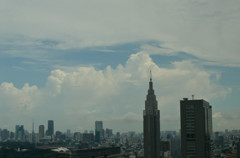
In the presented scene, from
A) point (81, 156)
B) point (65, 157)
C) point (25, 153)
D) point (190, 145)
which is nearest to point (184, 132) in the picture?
point (190, 145)

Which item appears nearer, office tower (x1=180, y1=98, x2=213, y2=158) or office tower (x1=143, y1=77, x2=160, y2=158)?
office tower (x1=180, y1=98, x2=213, y2=158)

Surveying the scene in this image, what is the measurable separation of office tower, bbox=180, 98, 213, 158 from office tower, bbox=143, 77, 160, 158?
46.9 metres

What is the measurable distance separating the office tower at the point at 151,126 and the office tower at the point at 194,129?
46877 mm

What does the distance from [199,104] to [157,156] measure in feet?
176

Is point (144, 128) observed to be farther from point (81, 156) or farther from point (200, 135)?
point (200, 135)

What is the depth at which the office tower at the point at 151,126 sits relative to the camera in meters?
121

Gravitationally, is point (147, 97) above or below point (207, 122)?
above

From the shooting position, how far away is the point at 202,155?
72.5 m

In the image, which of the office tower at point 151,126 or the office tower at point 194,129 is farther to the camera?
the office tower at point 151,126

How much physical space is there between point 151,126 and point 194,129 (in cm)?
4963

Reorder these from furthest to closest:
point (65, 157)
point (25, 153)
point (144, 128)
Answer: point (25, 153), point (144, 128), point (65, 157)

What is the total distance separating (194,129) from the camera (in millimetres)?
74000

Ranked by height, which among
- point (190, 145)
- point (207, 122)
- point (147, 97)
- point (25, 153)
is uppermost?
point (147, 97)

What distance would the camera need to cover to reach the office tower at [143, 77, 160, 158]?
121m
